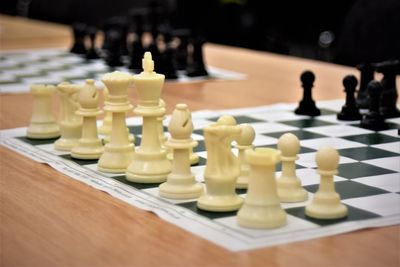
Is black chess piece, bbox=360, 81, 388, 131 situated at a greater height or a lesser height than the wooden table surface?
greater

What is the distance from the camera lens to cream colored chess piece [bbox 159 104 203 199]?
5.93 ft

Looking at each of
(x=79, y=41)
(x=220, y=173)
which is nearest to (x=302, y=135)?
(x=220, y=173)

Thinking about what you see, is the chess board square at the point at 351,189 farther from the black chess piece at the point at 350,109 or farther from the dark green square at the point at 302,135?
the black chess piece at the point at 350,109

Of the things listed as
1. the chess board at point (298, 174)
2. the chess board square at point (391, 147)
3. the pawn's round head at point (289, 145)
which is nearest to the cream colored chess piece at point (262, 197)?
the chess board at point (298, 174)

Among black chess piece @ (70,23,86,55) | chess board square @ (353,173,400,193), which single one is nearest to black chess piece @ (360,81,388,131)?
chess board square @ (353,173,400,193)

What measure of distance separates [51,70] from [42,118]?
129 cm

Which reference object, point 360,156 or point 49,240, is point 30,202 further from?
point 360,156

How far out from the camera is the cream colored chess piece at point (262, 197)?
1.61 m

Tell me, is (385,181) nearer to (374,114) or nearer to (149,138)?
(149,138)

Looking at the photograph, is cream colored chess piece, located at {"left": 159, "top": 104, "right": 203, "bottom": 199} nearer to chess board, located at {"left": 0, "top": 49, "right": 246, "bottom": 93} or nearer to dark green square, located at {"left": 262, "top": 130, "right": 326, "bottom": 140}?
dark green square, located at {"left": 262, "top": 130, "right": 326, "bottom": 140}

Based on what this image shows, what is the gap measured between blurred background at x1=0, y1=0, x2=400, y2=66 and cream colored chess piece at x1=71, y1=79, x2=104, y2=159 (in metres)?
1.85

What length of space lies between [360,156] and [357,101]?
72cm

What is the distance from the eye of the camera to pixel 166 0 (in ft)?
21.9

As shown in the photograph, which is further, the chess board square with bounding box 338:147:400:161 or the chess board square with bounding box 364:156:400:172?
the chess board square with bounding box 338:147:400:161
